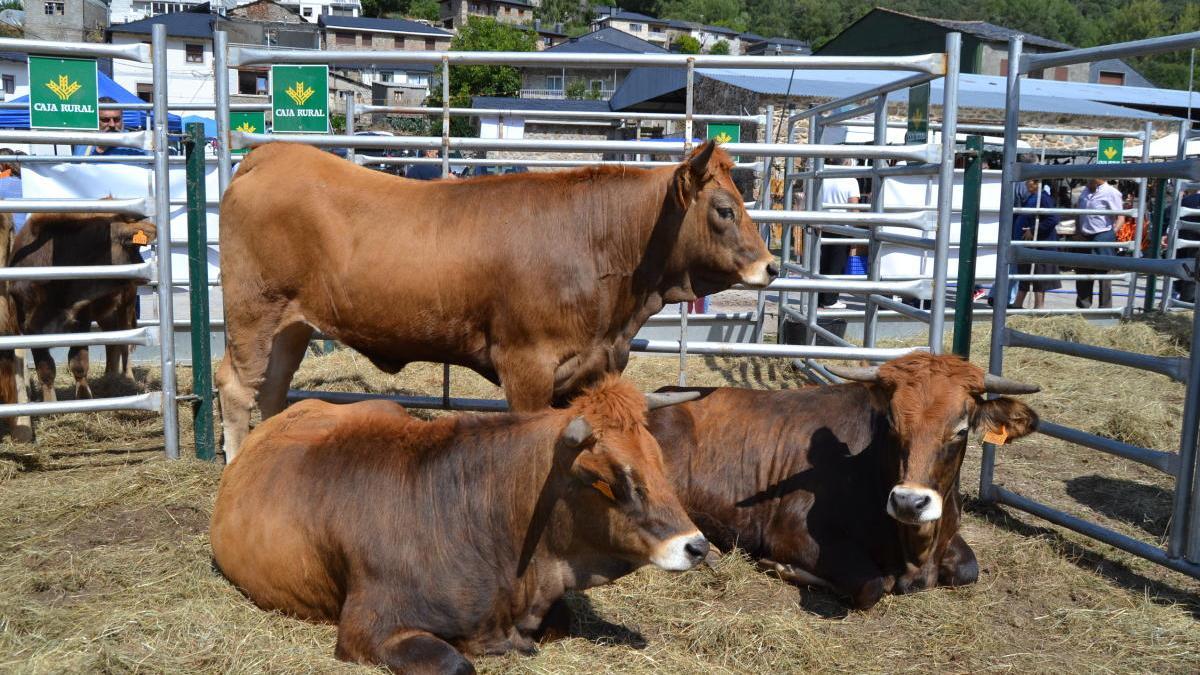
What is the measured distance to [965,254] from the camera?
5.80 m

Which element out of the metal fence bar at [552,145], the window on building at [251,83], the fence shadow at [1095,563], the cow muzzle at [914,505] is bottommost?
the fence shadow at [1095,563]

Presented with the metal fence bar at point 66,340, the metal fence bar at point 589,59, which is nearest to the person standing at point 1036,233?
the metal fence bar at point 589,59

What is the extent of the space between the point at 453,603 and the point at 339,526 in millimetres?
534

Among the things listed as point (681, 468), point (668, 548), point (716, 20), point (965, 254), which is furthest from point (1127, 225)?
point (716, 20)

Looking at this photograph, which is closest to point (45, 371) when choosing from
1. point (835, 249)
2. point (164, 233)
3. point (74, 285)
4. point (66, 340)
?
point (74, 285)

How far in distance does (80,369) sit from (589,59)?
462 cm

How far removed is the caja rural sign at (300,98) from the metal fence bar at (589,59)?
28 centimetres

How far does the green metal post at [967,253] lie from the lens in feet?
19.0

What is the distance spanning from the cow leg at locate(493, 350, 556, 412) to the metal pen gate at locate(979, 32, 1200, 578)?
254 centimetres

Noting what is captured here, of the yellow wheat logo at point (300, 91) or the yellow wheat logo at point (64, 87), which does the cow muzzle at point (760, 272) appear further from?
the yellow wheat logo at point (64, 87)

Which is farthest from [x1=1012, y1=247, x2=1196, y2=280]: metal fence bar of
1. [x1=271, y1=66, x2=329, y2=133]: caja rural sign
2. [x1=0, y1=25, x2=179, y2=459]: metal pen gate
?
[x1=0, y1=25, x2=179, y2=459]: metal pen gate

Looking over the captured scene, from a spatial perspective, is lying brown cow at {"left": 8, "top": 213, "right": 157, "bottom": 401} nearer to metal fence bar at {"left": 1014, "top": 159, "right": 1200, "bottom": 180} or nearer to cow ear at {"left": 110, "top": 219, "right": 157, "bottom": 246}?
cow ear at {"left": 110, "top": 219, "right": 157, "bottom": 246}

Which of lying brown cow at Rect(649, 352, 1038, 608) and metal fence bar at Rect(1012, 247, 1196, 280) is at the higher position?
metal fence bar at Rect(1012, 247, 1196, 280)

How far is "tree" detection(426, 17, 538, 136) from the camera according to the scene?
43219 millimetres
